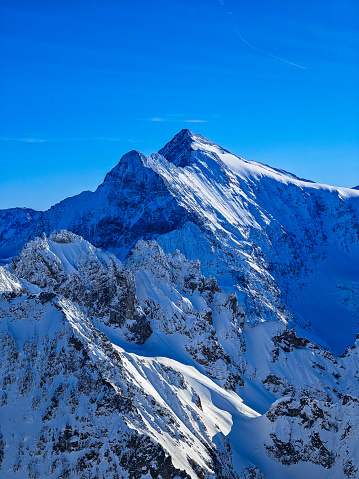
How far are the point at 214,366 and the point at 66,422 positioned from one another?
7989cm

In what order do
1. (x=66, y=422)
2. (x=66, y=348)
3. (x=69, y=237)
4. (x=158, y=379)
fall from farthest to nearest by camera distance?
(x=69, y=237) → (x=158, y=379) → (x=66, y=348) → (x=66, y=422)

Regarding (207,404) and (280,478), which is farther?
(207,404)

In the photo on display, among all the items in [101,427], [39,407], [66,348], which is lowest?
[101,427]

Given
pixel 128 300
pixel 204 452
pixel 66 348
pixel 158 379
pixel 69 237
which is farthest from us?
pixel 69 237

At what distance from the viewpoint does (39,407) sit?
9831 centimetres

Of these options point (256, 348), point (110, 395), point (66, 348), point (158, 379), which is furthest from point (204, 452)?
point (256, 348)

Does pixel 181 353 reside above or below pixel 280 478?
above

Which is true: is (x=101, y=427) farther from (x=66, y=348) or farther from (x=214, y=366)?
(x=214, y=366)

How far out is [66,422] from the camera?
9650 cm

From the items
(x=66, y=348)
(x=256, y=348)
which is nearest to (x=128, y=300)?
(x=256, y=348)

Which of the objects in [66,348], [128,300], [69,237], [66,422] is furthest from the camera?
[69,237]

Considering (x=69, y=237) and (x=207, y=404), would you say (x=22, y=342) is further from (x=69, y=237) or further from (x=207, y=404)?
(x=69, y=237)

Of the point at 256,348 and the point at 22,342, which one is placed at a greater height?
the point at 22,342

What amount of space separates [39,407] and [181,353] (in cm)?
7515
